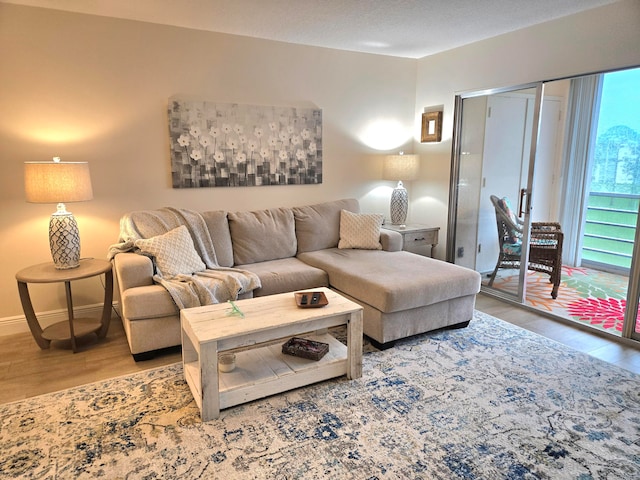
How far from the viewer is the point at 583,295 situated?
14.2 ft

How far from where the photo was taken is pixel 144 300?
2746 millimetres

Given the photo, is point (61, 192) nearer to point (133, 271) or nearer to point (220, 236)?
point (133, 271)

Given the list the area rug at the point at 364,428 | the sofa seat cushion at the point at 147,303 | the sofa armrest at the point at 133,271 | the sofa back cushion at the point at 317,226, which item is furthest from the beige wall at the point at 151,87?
the area rug at the point at 364,428

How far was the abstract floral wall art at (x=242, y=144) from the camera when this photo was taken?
3707 mm

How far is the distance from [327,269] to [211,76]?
6.60 ft

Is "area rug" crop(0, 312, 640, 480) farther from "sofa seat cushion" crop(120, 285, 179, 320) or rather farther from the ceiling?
the ceiling

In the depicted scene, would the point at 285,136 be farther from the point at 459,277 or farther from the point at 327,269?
the point at 459,277

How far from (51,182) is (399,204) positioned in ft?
10.6

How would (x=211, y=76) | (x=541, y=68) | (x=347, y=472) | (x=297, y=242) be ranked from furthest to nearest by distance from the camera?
(x=297, y=242) < (x=211, y=76) < (x=541, y=68) < (x=347, y=472)

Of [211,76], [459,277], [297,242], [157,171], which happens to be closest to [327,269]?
[297,242]

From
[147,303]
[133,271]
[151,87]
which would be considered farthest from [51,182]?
[151,87]

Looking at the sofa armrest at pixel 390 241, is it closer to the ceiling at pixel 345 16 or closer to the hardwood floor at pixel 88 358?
the hardwood floor at pixel 88 358

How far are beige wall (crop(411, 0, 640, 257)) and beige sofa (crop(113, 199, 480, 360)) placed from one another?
1019 millimetres

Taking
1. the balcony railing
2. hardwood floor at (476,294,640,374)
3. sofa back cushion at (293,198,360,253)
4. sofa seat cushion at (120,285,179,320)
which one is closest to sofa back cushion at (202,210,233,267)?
sofa back cushion at (293,198,360,253)
